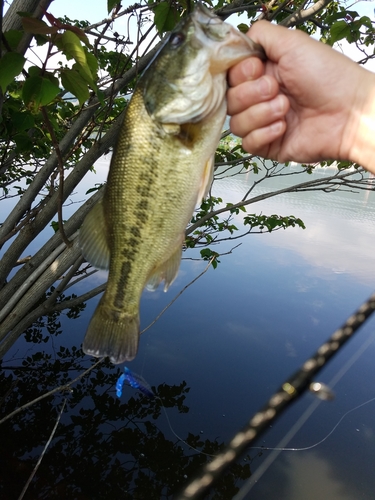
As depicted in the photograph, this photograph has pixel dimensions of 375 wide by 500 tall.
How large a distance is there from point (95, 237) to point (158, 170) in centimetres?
35

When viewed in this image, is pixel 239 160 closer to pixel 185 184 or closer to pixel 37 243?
pixel 185 184

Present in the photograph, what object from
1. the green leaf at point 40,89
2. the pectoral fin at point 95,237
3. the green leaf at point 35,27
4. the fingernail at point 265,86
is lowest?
the pectoral fin at point 95,237

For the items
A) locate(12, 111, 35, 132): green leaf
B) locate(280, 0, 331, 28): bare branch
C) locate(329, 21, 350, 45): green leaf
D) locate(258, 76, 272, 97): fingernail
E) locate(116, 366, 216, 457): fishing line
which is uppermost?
locate(280, 0, 331, 28): bare branch

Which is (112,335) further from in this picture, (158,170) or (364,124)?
(364,124)

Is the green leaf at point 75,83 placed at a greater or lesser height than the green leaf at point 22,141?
lesser

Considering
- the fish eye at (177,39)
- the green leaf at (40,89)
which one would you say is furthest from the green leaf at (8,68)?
the fish eye at (177,39)

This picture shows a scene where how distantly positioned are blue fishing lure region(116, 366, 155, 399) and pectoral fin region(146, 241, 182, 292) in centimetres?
260

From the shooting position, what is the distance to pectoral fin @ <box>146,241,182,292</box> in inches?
52.9

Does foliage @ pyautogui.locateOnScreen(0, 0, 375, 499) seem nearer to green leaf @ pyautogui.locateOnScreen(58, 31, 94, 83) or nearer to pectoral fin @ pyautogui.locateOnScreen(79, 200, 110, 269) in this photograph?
green leaf @ pyautogui.locateOnScreen(58, 31, 94, 83)

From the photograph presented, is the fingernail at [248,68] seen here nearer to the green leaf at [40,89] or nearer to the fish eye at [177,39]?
the fish eye at [177,39]

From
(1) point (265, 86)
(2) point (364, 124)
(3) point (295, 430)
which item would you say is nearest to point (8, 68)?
(1) point (265, 86)

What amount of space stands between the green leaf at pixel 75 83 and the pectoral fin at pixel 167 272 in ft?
2.18

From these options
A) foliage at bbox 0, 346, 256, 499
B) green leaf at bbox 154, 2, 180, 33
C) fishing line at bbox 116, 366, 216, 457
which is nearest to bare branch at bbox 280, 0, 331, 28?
green leaf at bbox 154, 2, 180, 33

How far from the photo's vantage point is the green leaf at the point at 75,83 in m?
1.36
